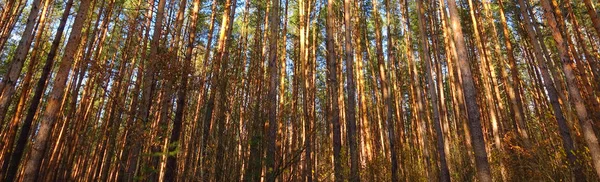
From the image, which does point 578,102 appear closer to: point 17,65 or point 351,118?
point 351,118

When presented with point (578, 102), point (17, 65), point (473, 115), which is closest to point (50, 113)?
point (17, 65)

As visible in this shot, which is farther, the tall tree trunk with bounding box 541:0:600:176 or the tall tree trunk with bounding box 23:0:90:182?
the tall tree trunk with bounding box 541:0:600:176

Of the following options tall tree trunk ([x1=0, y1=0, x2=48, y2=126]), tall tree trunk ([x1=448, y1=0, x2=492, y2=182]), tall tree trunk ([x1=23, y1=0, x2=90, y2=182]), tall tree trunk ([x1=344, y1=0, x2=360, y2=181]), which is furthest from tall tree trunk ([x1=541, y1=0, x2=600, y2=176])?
tall tree trunk ([x1=0, y1=0, x2=48, y2=126])

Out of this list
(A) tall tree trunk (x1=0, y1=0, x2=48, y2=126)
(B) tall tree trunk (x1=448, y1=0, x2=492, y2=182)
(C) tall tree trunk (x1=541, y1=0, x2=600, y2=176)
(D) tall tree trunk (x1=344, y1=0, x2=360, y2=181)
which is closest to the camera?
(B) tall tree trunk (x1=448, y1=0, x2=492, y2=182)

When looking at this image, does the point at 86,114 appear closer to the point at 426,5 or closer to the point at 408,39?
the point at 408,39

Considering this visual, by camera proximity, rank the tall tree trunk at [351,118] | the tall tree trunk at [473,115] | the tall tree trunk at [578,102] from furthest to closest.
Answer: the tall tree trunk at [351,118] < the tall tree trunk at [578,102] < the tall tree trunk at [473,115]

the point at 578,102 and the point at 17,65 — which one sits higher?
the point at 17,65

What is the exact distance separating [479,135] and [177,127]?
10.7 ft

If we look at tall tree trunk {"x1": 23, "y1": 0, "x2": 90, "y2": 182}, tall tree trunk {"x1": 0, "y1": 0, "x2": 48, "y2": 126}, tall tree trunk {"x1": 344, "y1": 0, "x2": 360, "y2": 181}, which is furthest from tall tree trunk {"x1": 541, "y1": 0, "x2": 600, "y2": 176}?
tall tree trunk {"x1": 0, "y1": 0, "x2": 48, "y2": 126}

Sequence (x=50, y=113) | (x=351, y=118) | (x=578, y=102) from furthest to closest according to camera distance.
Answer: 1. (x=351, y=118)
2. (x=578, y=102)
3. (x=50, y=113)

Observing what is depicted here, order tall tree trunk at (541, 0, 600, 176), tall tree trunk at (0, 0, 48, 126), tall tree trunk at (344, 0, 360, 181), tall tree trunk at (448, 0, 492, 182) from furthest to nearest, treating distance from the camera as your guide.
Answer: tall tree trunk at (344, 0, 360, 181)
tall tree trunk at (0, 0, 48, 126)
tall tree trunk at (541, 0, 600, 176)
tall tree trunk at (448, 0, 492, 182)

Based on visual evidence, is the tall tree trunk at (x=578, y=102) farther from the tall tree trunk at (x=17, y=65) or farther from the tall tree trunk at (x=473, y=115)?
the tall tree trunk at (x=17, y=65)

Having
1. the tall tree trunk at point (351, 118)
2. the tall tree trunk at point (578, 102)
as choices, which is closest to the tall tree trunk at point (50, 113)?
the tall tree trunk at point (351, 118)

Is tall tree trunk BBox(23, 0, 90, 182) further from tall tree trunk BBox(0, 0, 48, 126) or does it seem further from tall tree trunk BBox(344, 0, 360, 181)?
tall tree trunk BBox(344, 0, 360, 181)
